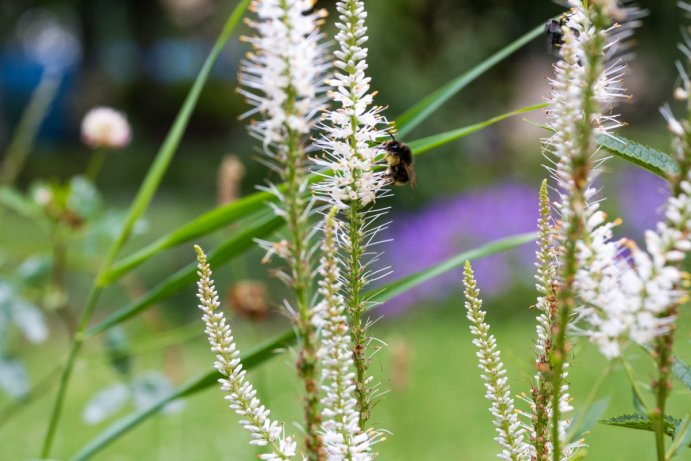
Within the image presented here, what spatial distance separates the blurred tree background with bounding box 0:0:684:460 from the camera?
527 cm

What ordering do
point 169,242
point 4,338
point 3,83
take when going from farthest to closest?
1. point 3,83
2. point 4,338
3. point 169,242

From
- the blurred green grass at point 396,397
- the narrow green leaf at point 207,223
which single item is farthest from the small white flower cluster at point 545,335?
the blurred green grass at point 396,397

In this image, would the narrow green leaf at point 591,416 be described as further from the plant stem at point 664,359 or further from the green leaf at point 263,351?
the green leaf at point 263,351

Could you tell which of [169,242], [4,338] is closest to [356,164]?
[169,242]

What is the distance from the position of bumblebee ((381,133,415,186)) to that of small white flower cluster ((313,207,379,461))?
38cm

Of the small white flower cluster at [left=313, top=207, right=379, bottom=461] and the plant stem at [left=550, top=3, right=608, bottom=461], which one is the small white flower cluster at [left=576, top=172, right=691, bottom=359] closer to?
the plant stem at [left=550, top=3, right=608, bottom=461]

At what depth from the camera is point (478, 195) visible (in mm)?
8211

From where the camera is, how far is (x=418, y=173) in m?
8.34

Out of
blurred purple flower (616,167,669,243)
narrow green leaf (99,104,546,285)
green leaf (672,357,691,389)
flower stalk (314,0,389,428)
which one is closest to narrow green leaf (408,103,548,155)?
narrow green leaf (99,104,546,285)

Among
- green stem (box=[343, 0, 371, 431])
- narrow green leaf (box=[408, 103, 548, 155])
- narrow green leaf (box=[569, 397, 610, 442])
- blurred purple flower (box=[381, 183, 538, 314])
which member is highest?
blurred purple flower (box=[381, 183, 538, 314])

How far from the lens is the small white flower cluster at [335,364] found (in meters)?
0.78

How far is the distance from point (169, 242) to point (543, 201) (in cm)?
71

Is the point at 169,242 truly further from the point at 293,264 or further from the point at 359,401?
the point at 293,264

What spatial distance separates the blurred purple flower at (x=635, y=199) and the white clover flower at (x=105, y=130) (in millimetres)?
5410
